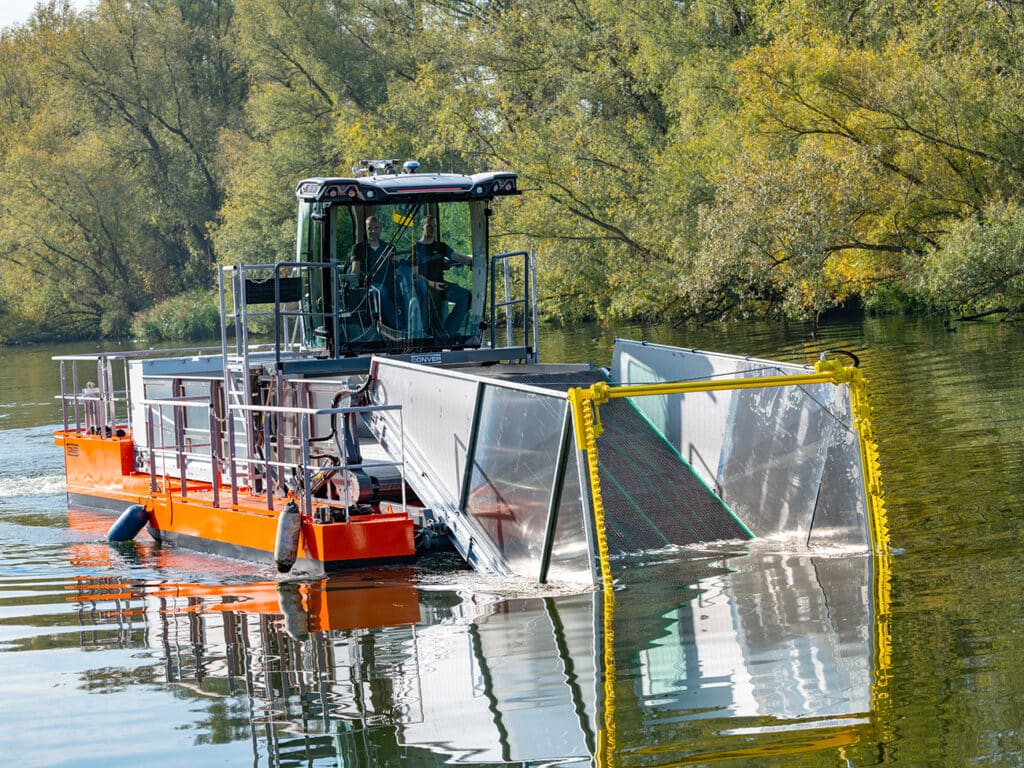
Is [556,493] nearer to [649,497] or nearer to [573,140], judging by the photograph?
[649,497]

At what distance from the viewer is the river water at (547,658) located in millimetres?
6742

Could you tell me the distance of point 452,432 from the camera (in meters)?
11.5

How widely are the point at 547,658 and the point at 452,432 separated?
3421 mm

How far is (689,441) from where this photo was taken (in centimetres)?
1189

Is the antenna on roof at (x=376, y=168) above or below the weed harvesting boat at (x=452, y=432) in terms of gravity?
above

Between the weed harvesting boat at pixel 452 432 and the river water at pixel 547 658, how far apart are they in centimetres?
→ 34

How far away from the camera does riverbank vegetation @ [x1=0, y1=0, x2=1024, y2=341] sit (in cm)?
3394

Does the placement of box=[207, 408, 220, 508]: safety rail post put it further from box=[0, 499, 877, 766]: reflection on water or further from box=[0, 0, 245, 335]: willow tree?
box=[0, 0, 245, 335]: willow tree

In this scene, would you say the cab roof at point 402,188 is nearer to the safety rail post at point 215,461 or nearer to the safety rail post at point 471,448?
the safety rail post at point 215,461

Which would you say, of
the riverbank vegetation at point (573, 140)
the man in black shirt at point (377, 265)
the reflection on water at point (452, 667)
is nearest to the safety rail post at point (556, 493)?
the reflection on water at point (452, 667)

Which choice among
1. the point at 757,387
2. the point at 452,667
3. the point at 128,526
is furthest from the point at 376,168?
the point at 452,667

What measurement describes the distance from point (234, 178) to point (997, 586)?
5432 cm

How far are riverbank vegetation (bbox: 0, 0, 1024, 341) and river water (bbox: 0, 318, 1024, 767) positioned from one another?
70.2 feet

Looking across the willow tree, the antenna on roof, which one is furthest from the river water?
the willow tree
